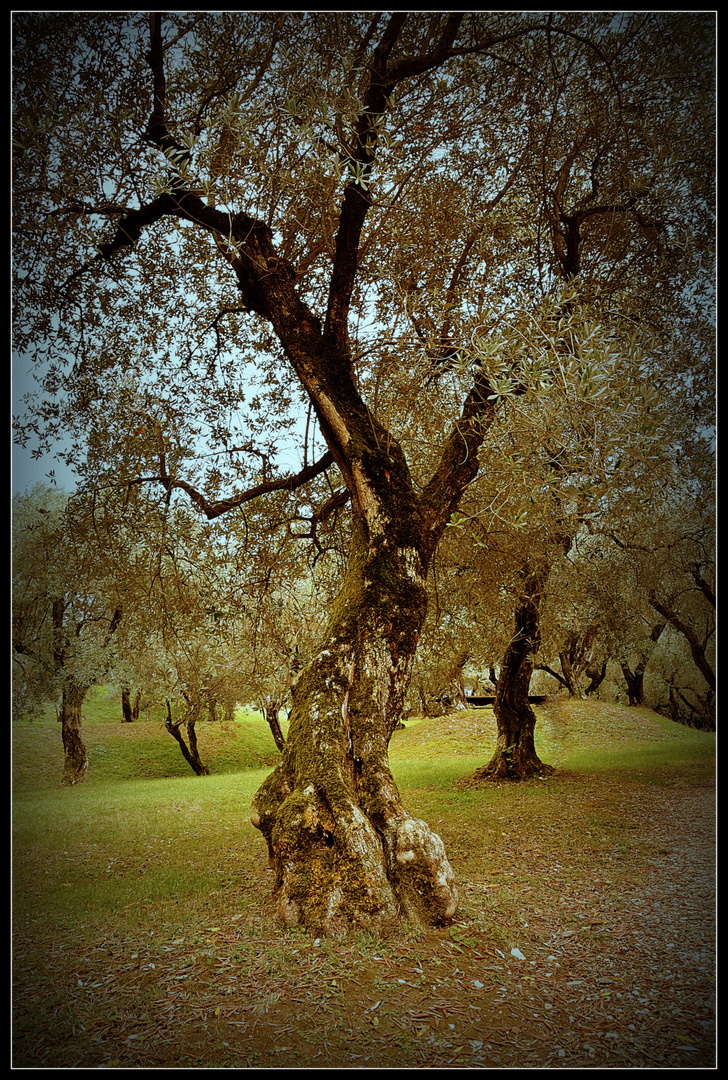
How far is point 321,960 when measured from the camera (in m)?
3.46

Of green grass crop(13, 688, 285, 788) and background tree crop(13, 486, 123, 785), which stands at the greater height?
background tree crop(13, 486, 123, 785)

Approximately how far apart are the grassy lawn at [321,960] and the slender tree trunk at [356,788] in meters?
0.24

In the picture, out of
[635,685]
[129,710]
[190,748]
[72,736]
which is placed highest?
[72,736]

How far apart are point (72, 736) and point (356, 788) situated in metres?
14.5

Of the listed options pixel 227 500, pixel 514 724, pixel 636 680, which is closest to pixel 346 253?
pixel 227 500

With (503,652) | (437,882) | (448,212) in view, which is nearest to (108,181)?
(448,212)

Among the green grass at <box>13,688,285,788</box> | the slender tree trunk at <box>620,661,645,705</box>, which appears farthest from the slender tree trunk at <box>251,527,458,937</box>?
the slender tree trunk at <box>620,661,645,705</box>

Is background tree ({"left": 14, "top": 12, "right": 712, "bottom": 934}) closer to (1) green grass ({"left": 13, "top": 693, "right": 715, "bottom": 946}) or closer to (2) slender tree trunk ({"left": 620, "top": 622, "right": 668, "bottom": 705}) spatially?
(1) green grass ({"left": 13, "top": 693, "right": 715, "bottom": 946})

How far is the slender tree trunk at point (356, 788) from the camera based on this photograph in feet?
12.7

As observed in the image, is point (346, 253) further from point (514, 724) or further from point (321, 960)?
point (514, 724)

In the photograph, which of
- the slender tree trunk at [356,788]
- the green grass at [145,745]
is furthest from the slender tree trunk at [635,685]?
the slender tree trunk at [356,788]

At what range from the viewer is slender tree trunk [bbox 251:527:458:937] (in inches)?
152

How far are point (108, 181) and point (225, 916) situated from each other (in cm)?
671

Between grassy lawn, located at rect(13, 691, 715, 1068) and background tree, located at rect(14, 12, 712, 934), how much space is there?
0.55m
